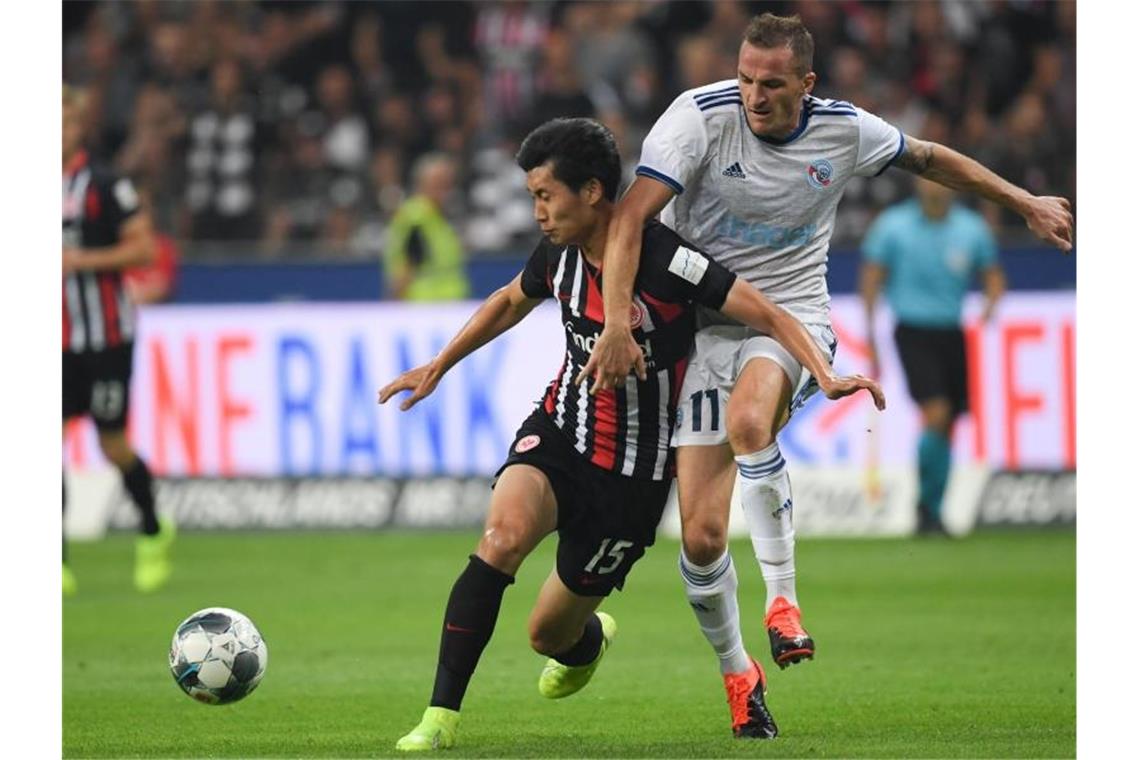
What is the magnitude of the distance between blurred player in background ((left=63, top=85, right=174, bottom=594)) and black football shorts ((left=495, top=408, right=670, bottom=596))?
5.53 meters

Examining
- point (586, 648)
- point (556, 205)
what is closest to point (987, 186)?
point (556, 205)

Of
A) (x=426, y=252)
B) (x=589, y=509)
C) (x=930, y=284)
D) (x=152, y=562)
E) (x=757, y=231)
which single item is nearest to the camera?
(x=589, y=509)

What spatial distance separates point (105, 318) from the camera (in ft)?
38.8

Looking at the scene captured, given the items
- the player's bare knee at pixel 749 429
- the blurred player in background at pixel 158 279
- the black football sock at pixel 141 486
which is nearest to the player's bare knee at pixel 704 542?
the player's bare knee at pixel 749 429

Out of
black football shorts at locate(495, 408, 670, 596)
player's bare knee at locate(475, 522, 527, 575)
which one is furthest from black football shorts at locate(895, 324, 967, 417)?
player's bare knee at locate(475, 522, 527, 575)

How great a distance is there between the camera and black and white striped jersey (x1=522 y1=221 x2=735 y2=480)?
6.45 meters

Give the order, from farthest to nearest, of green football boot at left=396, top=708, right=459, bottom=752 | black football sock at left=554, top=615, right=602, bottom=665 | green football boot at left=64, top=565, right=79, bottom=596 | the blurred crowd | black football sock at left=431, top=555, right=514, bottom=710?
the blurred crowd
green football boot at left=64, top=565, right=79, bottom=596
black football sock at left=554, top=615, right=602, bottom=665
black football sock at left=431, top=555, right=514, bottom=710
green football boot at left=396, top=708, right=459, bottom=752

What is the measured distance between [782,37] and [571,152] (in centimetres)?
81

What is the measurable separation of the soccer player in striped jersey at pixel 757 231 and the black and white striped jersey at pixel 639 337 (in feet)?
0.29

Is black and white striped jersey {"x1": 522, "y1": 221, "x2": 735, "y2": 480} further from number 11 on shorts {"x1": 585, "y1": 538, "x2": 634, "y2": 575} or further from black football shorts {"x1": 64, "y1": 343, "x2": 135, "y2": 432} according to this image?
black football shorts {"x1": 64, "y1": 343, "x2": 135, "y2": 432}

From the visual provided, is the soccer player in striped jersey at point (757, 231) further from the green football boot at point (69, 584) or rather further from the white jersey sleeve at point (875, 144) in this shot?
the green football boot at point (69, 584)

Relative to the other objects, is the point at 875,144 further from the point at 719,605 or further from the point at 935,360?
the point at 935,360

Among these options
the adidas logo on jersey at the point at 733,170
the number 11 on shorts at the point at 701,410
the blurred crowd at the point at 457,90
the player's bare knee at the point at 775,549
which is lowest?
the player's bare knee at the point at 775,549

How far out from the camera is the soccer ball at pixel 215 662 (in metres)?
6.73
